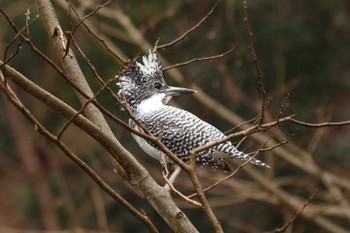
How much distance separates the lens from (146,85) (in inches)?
207

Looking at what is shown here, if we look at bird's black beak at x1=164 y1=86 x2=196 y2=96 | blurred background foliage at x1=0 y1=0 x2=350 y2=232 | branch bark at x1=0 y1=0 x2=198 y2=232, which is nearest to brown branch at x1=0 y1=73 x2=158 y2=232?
branch bark at x1=0 y1=0 x2=198 y2=232

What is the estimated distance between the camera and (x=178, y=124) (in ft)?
15.8

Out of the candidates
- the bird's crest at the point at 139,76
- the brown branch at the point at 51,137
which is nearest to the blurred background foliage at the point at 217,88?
the bird's crest at the point at 139,76

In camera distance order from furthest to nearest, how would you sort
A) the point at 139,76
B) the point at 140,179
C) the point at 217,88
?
1. the point at 217,88
2. the point at 139,76
3. the point at 140,179

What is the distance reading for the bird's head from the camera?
5.20 m

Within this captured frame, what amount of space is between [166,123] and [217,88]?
4.02 meters

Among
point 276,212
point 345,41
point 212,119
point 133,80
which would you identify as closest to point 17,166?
point 212,119

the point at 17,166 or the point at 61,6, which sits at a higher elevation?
the point at 61,6

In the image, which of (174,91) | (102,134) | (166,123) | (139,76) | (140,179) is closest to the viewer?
(102,134)

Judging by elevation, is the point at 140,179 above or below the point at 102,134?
below

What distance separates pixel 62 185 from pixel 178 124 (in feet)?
12.7

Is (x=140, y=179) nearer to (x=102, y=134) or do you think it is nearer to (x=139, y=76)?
(x=102, y=134)

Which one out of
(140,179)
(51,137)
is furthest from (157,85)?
(51,137)

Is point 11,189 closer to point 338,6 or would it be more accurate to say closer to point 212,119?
point 212,119
